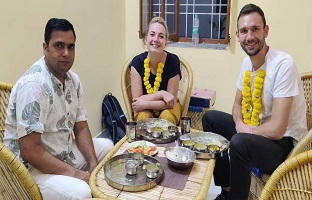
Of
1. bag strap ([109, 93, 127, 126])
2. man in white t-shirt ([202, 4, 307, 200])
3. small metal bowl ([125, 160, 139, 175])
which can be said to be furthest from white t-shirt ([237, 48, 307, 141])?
bag strap ([109, 93, 127, 126])

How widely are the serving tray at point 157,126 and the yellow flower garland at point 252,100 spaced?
47cm

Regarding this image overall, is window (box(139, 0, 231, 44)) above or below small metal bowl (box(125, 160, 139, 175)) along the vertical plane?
above

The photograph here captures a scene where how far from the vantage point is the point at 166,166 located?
1443 mm

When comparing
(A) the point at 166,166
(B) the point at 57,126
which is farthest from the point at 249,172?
(B) the point at 57,126

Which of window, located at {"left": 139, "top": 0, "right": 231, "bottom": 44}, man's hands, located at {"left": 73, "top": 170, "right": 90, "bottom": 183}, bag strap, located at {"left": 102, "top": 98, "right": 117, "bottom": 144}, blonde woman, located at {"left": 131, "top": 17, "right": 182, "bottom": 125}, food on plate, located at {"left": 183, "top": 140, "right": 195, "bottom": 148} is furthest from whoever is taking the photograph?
window, located at {"left": 139, "top": 0, "right": 231, "bottom": 44}

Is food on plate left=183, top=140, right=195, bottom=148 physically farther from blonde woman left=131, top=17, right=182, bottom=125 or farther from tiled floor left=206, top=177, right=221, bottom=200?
tiled floor left=206, top=177, right=221, bottom=200

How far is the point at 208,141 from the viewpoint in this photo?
168 cm

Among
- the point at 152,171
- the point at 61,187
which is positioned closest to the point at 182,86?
the point at 152,171

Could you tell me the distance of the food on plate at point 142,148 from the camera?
5.07 feet

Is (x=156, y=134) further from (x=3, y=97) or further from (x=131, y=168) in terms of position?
(x=3, y=97)

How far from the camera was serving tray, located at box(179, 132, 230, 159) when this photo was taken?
1519 mm

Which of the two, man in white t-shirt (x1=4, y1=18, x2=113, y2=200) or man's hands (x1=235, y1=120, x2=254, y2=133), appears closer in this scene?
man in white t-shirt (x1=4, y1=18, x2=113, y2=200)

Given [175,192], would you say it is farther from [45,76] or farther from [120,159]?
[45,76]

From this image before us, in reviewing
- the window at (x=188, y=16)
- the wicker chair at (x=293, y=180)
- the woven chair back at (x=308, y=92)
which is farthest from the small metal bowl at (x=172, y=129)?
the window at (x=188, y=16)
